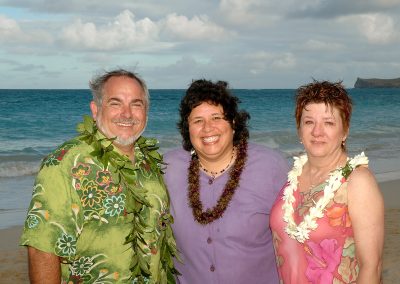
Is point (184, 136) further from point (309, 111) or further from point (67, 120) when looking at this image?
point (67, 120)

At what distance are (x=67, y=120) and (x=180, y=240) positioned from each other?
31.4m

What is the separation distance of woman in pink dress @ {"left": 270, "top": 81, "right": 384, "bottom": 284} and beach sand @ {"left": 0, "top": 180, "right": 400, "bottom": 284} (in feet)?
12.8

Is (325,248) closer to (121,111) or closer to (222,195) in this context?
(222,195)

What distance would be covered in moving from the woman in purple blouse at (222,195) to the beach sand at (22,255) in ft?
11.6

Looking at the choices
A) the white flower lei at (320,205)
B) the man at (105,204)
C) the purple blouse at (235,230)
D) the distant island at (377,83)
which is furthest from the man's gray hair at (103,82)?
the distant island at (377,83)

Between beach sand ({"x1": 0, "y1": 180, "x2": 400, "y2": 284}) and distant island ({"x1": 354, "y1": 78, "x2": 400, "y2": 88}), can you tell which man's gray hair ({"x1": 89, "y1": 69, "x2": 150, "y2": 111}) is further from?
distant island ({"x1": 354, "y1": 78, "x2": 400, "y2": 88})

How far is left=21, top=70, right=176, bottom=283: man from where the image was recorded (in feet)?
11.8

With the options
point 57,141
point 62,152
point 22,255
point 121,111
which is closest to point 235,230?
point 121,111

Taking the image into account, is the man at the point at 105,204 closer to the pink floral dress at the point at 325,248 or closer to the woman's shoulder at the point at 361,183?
the pink floral dress at the point at 325,248

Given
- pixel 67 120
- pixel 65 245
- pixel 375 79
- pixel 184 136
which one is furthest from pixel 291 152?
pixel 375 79

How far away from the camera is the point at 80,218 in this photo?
3725 mm

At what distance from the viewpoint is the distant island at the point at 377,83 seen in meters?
153

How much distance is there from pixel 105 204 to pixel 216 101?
124cm

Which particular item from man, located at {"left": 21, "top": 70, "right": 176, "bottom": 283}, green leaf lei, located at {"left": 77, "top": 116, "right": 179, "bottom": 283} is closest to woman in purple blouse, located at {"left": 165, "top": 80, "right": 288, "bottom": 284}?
man, located at {"left": 21, "top": 70, "right": 176, "bottom": 283}
